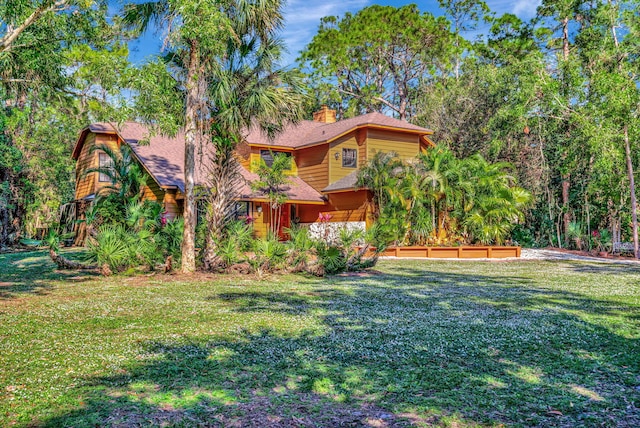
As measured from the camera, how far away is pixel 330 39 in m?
38.7

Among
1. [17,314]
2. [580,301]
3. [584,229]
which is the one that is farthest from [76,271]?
[584,229]

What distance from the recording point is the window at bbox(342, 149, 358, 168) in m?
25.5

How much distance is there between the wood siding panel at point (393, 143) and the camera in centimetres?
2506

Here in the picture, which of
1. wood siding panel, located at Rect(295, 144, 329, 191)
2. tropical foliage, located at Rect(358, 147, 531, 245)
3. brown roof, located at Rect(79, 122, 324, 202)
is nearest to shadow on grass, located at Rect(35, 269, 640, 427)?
tropical foliage, located at Rect(358, 147, 531, 245)

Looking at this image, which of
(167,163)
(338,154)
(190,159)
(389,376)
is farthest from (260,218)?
(389,376)

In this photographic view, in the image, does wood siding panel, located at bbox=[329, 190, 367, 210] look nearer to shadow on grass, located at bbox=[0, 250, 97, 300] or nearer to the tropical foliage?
the tropical foliage

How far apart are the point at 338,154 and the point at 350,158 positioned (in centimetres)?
80

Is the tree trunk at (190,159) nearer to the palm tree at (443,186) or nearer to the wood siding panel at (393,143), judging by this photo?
the palm tree at (443,186)

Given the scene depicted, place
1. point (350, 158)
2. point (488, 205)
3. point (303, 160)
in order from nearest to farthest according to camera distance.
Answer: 1. point (488, 205)
2. point (350, 158)
3. point (303, 160)

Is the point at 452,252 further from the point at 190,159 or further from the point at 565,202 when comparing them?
the point at 190,159

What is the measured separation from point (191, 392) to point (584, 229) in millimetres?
25221

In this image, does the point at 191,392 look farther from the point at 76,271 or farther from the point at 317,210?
the point at 317,210

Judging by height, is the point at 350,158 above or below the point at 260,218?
above

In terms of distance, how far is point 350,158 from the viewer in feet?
84.0
